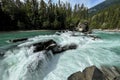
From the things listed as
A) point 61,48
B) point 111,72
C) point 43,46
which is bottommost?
point 111,72

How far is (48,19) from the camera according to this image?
246 feet

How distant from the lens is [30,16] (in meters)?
71.5

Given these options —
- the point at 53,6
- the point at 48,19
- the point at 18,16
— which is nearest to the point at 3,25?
the point at 18,16

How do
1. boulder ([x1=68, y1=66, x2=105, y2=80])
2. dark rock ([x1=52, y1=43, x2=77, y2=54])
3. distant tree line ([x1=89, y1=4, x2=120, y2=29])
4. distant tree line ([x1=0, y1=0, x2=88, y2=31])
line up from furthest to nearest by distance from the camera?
1. distant tree line ([x1=89, y1=4, x2=120, y2=29])
2. distant tree line ([x1=0, y1=0, x2=88, y2=31])
3. dark rock ([x1=52, y1=43, x2=77, y2=54])
4. boulder ([x1=68, y1=66, x2=105, y2=80])

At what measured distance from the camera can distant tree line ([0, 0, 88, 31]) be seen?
63000 mm

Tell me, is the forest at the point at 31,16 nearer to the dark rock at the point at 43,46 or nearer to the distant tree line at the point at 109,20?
the distant tree line at the point at 109,20

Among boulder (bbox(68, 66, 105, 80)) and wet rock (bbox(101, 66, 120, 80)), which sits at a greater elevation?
boulder (bbox(68, 66, 105, 80))

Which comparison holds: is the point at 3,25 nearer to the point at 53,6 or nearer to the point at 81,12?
the point at 53,6

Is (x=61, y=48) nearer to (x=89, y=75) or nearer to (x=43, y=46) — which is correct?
(x=43, y=46)

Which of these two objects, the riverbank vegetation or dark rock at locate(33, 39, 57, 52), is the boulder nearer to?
dark rock at locate(33, 39, 57, 52)

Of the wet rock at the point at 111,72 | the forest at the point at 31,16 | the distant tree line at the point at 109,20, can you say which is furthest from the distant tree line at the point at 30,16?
the wet rock at the point at 111,72

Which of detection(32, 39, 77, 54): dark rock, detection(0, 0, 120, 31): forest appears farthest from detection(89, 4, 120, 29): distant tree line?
detection(32, 39, 77, 54): dark rock

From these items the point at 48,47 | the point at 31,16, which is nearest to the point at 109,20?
the point at 31,16

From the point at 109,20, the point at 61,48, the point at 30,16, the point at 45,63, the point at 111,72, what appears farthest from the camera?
the point at 109,20
